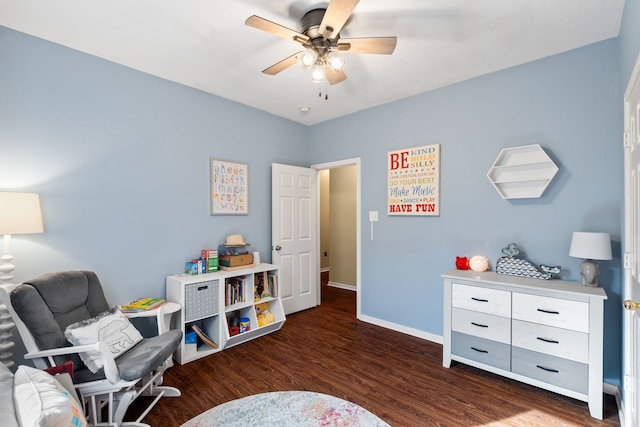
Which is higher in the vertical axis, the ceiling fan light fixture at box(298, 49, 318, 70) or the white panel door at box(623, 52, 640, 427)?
the ceiling fan light fixture at box(298, 49, 318, 70)

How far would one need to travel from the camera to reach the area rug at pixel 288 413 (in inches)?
74.5

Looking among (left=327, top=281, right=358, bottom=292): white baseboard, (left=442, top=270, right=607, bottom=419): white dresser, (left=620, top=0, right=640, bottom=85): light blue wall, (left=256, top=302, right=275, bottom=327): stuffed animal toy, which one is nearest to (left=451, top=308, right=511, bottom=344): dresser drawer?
(left=442, top=270, right=607, bottom=419): white dresser

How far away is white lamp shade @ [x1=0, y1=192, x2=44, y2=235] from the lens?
185 centimetres

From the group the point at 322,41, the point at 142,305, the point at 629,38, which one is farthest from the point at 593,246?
the point at 142,305

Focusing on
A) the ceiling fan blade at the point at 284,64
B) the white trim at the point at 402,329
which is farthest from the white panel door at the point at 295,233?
the ceiling fan blade at the point at 284,64

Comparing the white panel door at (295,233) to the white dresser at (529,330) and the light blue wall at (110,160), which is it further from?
the white dresser at (529,330)

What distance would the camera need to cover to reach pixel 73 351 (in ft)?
5.52

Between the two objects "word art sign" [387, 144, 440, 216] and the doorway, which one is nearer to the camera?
"word art sign" [387, 144, 440, 216]

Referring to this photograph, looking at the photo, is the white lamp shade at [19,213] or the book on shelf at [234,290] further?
the book on shelf at [234,290]

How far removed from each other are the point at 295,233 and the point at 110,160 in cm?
221

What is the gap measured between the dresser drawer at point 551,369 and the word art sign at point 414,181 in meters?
1.43

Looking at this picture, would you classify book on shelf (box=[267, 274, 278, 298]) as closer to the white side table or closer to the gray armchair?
the white side table

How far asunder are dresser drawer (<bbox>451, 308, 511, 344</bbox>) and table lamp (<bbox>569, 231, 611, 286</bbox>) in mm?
623

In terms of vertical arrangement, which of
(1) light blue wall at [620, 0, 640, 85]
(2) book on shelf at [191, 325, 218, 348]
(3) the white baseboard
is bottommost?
(3) the white baseboard
